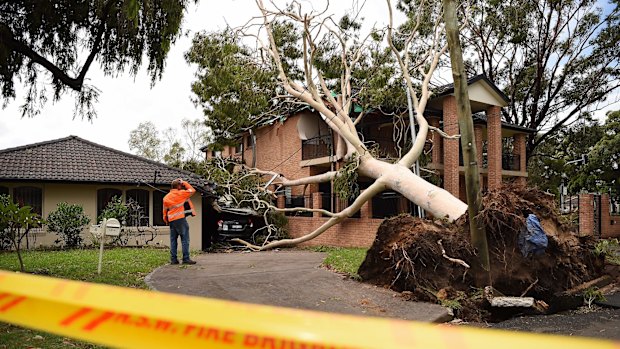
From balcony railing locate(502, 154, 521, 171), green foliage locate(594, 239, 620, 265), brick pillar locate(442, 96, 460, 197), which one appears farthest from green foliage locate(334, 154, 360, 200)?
balcony railing locate(502, 154, 521, 171)

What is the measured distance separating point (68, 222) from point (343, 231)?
381 inches

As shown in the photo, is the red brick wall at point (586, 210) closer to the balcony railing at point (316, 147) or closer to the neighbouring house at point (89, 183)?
the balcony railing at point (316, 147)

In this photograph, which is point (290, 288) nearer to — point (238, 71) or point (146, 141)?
point (238, 71)

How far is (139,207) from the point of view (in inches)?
712

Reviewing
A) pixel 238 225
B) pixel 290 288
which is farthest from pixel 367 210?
pixel 290 288

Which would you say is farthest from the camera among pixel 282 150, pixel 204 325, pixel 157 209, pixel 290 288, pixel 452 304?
pixel 282 150

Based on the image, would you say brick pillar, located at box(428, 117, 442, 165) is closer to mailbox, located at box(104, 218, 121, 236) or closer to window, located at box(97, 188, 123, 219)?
window, located at box(97, 188, 123, 219)

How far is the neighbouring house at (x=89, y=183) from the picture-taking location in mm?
16672

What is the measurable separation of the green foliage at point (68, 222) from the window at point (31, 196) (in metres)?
1.08

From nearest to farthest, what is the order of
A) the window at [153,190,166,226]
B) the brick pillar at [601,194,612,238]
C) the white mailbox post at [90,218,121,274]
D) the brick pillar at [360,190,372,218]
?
the white mailbox post at [90,218,121,274] → the brick pillar at [360,190,372,218] → the window at [153,190,166,226] → the brick pillar at [601,194,612,238]

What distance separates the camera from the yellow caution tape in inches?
33.7

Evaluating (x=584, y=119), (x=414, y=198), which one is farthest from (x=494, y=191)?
(x=584, y=119)

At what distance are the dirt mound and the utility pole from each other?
24cm

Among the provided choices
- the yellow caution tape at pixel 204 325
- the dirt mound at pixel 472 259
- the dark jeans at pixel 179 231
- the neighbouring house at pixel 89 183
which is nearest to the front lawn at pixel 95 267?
the dark jeans at pixel 179 231
